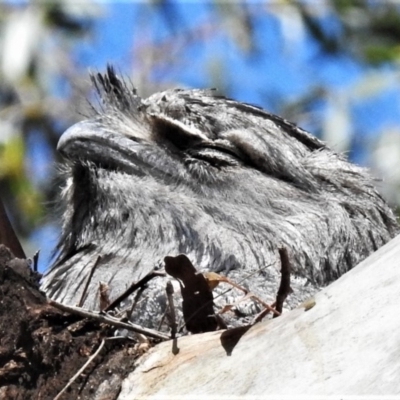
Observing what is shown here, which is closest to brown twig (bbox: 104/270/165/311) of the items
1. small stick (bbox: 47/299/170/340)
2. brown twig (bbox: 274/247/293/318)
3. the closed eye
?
small stick (bbox: 47/299/170/340)

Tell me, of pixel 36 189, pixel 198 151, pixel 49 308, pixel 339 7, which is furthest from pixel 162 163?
pixel 339 7

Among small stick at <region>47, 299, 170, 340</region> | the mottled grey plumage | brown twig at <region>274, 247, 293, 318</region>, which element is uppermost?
the mottled grey plumage

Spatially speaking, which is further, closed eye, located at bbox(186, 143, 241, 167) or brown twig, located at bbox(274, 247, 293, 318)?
closed eye, located at bbox(186, 143, 241, 167)

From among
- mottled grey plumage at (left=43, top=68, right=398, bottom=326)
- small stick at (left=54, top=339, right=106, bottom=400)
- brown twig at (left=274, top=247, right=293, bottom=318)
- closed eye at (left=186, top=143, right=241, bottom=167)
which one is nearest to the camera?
small stick at (left=54, top=339, right=106, bottom=400)

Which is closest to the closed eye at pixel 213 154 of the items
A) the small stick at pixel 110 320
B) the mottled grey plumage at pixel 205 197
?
the mottled grey plumage at pixel 205 197

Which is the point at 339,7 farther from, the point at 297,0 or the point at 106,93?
the point at 106,93

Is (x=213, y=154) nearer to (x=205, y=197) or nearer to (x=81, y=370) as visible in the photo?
(x=205, y=197)

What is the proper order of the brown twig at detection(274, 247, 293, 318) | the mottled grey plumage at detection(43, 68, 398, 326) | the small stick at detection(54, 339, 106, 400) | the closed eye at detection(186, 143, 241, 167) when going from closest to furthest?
the small stick at detection(54, 339, 106, 400), the brown twig at detection(274, 247, 293, 318), the mottled grey plumage at detection(43, 68, 398, 326), the closed eye at detection(186, 143, 241, 167)

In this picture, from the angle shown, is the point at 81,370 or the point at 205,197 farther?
the point at 205,197

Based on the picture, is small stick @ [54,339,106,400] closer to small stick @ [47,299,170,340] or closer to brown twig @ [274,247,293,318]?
small stick @ [47,299,170,340]

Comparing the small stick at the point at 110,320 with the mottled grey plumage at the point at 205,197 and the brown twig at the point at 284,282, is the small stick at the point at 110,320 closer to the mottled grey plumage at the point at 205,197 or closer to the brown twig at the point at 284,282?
the brown twig at the point at 284,282

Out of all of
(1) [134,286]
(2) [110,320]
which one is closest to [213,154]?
(1) [134,286]

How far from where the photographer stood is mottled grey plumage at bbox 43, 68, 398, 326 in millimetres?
3396

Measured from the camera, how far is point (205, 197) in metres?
3.59
